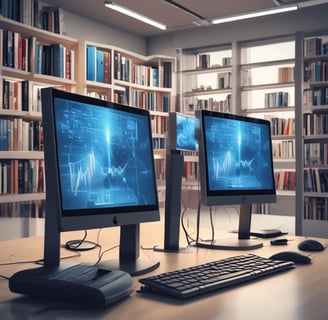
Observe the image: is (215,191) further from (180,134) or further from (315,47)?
(315,47)

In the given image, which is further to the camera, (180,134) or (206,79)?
(206,79)

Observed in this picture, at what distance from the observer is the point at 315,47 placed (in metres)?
5.23

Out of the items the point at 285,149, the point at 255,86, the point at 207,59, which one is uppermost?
the point at 207,59

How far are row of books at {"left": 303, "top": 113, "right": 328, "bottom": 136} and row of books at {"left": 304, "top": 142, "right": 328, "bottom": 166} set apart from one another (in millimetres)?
136

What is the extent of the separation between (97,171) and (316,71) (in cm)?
458

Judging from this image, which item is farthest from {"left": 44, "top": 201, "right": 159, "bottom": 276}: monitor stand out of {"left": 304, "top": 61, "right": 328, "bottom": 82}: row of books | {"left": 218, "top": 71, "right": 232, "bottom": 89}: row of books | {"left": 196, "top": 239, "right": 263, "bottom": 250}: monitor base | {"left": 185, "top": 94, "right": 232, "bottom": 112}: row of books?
{"left": 218, "top": 71, "right": 232, "bottom": 89}: row of books

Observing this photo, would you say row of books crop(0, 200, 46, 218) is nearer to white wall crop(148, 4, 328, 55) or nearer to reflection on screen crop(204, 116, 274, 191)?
reflection on screen crop(204, 116, 274, 191)

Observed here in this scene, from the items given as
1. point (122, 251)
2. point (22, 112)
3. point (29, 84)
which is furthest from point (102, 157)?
point (29, 84)

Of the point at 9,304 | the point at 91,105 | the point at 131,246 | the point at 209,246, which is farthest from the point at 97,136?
the point at 209,246

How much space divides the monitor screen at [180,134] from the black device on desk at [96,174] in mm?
249

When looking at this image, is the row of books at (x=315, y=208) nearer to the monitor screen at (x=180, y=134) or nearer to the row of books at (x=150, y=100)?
the row of books at (x=150, y=100)

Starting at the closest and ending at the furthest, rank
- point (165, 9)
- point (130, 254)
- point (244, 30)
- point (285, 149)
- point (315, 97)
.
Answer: point (130, 254) → point (315, 97) → point (165, 9) → point (285, 149) → point (244, 30)

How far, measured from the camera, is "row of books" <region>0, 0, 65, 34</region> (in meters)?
4.31

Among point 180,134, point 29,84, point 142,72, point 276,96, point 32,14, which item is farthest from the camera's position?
point 142,72
